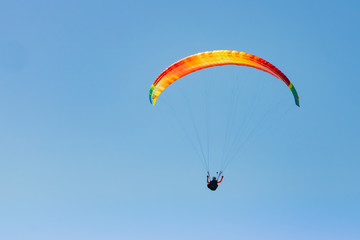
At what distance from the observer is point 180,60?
39188 millimetres

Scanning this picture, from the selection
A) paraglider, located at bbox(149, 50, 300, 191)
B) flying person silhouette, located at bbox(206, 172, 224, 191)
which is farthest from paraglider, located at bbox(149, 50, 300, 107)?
flying person silhouette, located at bbox(206, 172, 224, 191)

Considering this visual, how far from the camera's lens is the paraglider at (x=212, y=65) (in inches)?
1512

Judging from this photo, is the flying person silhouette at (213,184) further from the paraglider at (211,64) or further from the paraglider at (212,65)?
the paraglider at (211,64)

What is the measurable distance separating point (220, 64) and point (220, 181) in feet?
33.2

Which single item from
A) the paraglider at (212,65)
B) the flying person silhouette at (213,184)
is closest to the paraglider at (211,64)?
the paraglider at (212,65)

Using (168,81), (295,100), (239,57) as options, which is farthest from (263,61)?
(168,81)

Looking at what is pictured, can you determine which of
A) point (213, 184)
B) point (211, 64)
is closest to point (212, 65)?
point (211, 64)

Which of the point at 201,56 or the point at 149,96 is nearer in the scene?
the point at 201,56

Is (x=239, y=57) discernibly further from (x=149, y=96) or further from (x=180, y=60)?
(x=149, y=96)

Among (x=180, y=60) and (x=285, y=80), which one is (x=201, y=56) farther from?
(x=285, y=80)

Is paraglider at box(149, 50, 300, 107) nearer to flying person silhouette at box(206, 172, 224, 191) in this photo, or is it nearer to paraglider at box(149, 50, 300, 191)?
paraglider at box(149, 50, 300, 191)

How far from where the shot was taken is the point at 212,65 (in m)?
40.8

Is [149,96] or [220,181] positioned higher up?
[149,96]

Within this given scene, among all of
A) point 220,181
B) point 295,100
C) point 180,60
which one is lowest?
point 220,181
